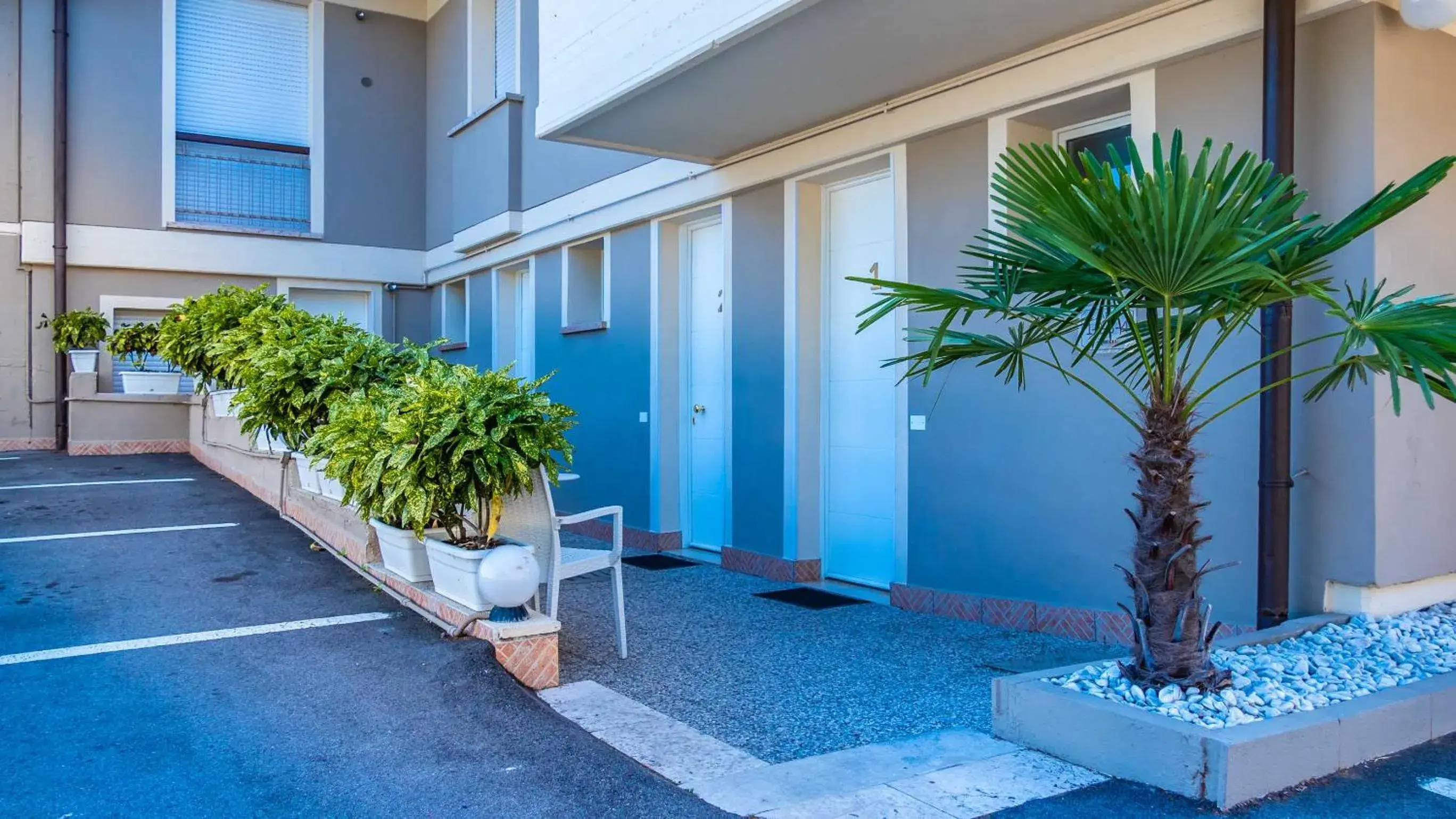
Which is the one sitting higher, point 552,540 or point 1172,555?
point 1172,555

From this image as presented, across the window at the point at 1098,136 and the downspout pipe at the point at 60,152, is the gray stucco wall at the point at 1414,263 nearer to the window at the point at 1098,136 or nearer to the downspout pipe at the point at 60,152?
the window at the point at 1098,136

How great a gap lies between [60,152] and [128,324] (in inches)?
89.8

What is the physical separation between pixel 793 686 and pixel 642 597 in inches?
89.5

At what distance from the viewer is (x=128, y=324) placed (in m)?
13.6

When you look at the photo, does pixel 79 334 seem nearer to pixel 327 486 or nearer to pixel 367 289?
pixel 367 289

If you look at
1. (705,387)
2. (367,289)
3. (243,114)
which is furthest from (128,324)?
(705,387)

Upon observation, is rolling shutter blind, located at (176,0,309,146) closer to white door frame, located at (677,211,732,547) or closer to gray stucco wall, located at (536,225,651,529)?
gray stucco wall, located at (536,225,651,529)

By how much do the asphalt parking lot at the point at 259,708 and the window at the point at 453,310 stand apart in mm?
7293

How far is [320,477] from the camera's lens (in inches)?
283

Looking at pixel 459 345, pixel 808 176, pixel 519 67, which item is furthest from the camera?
pixel 459 345

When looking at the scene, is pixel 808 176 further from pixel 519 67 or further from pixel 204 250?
pixel 204 250

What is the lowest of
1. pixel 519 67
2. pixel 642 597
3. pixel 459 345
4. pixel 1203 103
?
pixel 642 597

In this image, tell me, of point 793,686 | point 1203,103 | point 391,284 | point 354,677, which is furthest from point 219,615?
point 391,284

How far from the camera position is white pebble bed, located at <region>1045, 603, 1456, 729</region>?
334 centimetres
